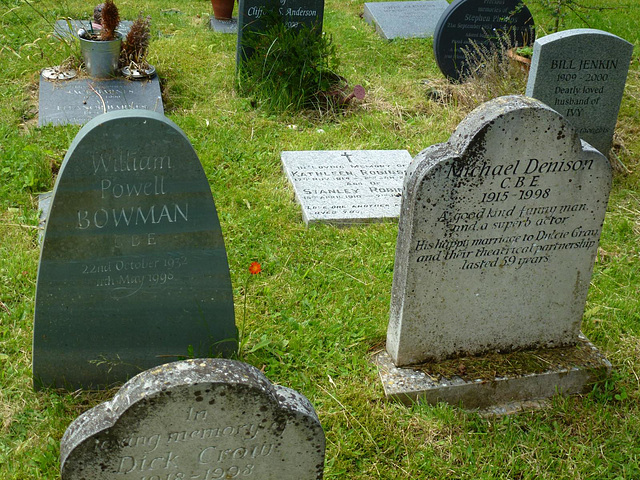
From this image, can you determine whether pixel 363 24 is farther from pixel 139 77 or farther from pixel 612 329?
pixel 612 329

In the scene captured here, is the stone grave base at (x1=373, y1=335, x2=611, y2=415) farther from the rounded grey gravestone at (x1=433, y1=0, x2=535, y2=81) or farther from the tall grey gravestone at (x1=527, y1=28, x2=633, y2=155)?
the rounded grey gravestone at (x1=433, y1=0, x2=535, y2=81)

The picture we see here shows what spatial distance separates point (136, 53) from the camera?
22.4ft

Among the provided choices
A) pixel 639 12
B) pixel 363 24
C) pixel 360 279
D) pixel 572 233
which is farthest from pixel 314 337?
pixel 639 12

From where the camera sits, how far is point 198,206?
3043mm

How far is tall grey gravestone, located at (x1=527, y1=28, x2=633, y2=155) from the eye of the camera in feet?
16.9

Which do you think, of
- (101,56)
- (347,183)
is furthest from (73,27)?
(347,183)

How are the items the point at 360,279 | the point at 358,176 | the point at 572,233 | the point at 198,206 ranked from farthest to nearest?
the point at 358,176, the point at 360,279, the point at 572,233, the point at 198,206

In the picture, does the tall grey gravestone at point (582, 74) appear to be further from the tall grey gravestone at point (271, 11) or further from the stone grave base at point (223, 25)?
the stone grave base at point (223, 25)

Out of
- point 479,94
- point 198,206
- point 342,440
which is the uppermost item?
point 198,206

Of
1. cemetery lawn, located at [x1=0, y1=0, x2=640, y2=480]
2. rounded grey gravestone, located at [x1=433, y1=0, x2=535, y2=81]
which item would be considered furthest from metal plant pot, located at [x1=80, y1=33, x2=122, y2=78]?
rounded grey gravestone, located at [x1=433, y1=0, x2=535, y2=81]

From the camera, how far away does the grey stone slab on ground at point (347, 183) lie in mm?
4969

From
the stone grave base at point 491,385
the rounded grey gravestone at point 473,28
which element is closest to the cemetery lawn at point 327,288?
the stone grave base at point 491,385

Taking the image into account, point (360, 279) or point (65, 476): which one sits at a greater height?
point (65, 476)

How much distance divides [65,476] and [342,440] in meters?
1.31
